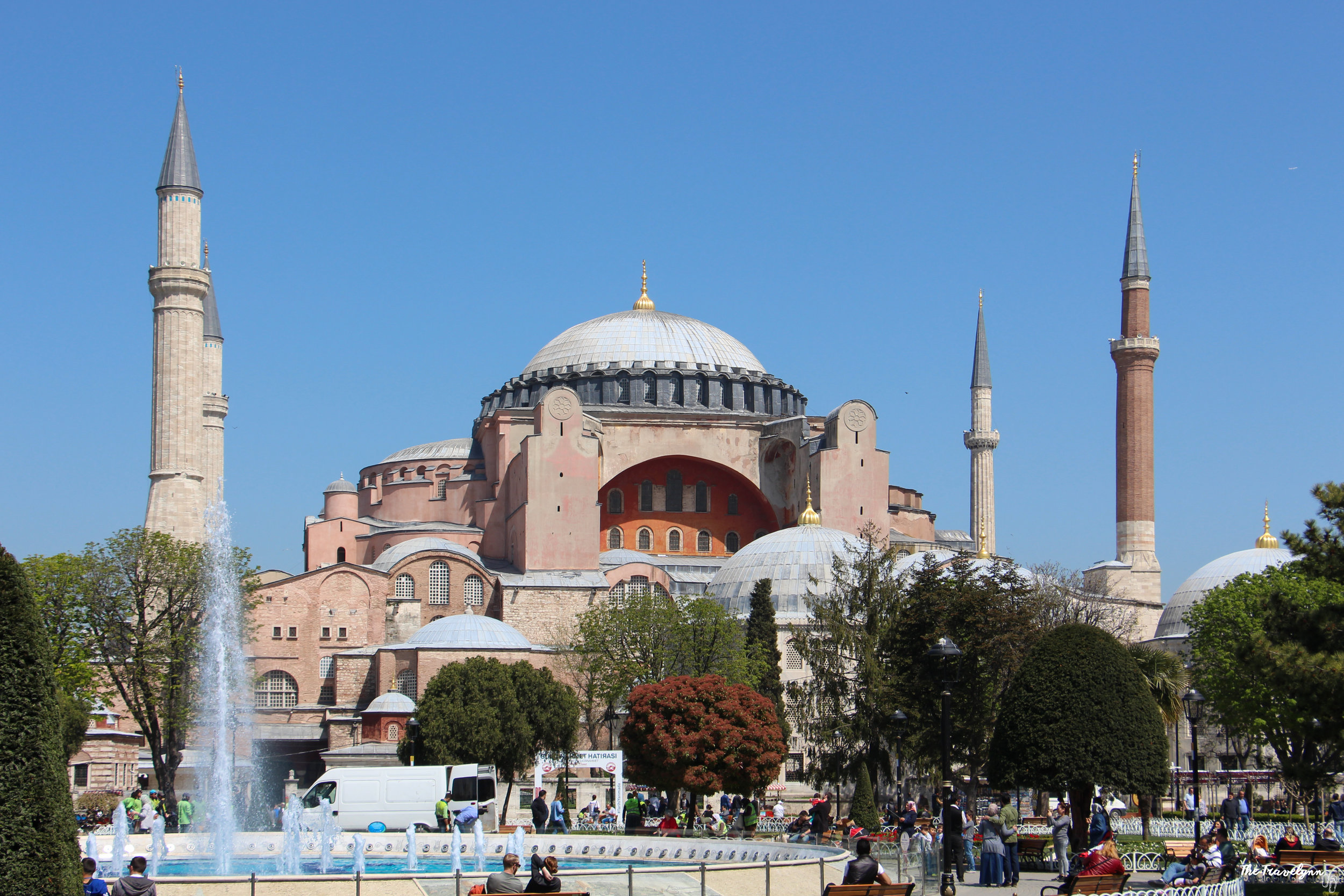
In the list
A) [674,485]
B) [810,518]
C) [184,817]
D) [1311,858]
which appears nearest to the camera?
[1311,858]

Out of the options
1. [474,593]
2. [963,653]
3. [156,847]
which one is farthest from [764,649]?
[156,847]

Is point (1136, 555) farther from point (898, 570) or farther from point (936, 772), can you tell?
point (936, 772)

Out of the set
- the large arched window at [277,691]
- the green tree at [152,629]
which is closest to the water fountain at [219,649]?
the green tree at [152,629]

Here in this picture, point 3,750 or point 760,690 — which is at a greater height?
point 3,750

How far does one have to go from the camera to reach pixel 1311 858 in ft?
44.5

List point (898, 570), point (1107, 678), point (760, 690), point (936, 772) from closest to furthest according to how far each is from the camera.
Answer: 1. point (1107, 678)
2. point (936, 772)
3. point (760, 690)
4. point (898, 570)

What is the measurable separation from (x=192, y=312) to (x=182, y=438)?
2.90m

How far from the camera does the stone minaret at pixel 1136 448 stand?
43.1 metres

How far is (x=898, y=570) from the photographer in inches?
1479

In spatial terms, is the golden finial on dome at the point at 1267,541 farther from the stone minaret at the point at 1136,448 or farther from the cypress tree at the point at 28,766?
the cypress tree at the point at 28,766

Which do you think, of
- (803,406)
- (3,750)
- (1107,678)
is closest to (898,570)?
(803,406)

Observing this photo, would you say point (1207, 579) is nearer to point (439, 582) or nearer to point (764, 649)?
point (764, 649)

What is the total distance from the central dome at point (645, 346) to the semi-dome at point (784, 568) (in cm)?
918

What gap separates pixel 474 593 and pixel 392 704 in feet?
18.8
